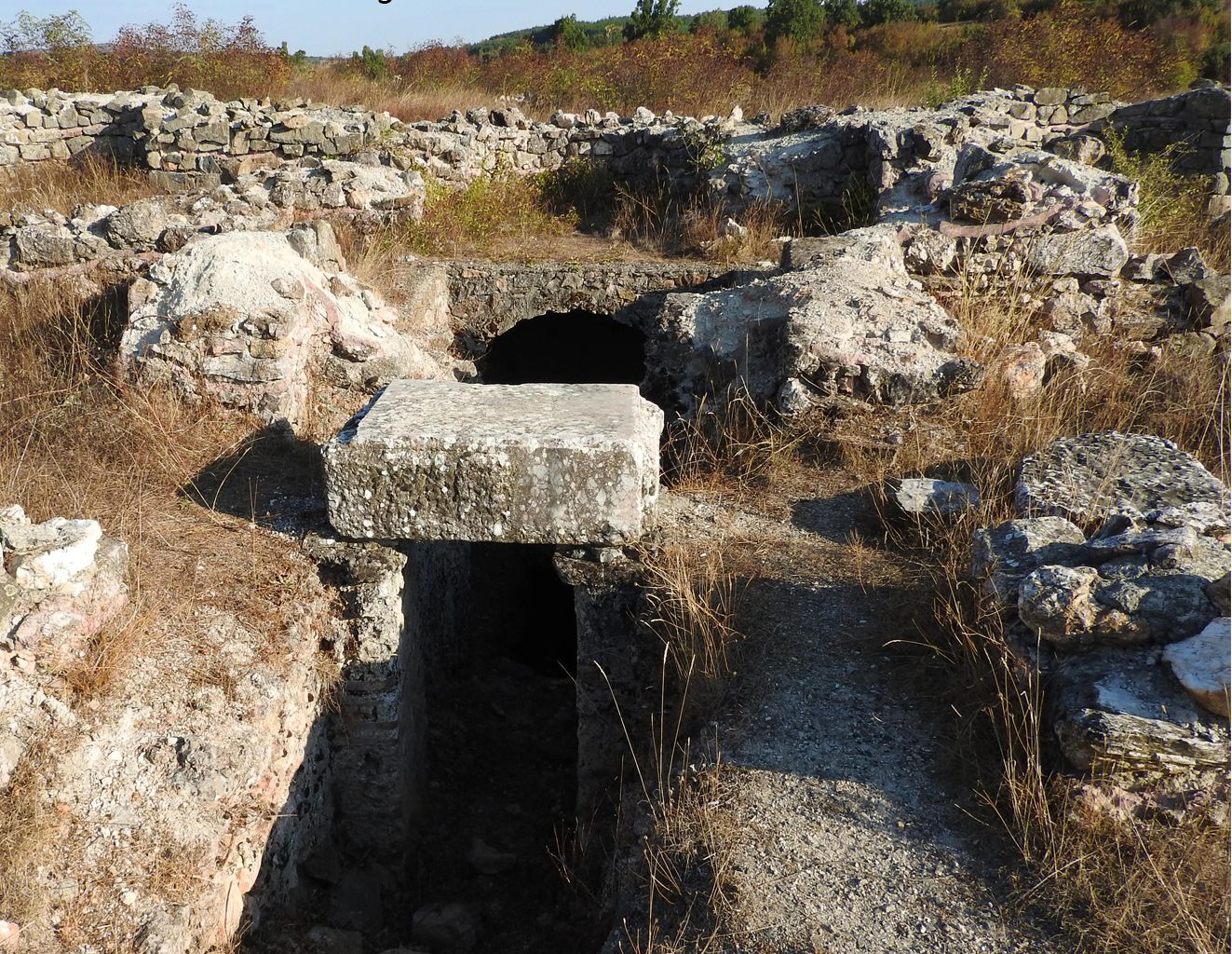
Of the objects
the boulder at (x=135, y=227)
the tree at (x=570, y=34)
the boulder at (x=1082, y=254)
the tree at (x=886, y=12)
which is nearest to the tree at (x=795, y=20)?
the tree at (x=886, y=12)

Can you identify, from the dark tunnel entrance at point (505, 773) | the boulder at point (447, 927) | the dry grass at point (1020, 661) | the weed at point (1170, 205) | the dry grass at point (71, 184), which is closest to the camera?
the dry grass at point (1020, 661)

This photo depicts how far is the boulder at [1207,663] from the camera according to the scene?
2.32 meters

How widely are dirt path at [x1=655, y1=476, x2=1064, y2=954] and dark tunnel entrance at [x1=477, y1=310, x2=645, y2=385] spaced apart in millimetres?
4715

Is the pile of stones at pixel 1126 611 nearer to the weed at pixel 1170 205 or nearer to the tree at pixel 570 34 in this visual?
the weed at pixel 1170 205

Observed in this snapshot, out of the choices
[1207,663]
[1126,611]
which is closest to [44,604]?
[1126,611]

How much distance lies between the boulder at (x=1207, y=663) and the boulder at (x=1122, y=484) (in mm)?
837

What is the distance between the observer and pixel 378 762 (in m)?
3.85

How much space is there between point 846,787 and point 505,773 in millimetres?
2187

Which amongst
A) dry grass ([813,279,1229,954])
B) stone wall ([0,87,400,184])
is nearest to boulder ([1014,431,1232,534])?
dry grass ([813,279,1229,954])

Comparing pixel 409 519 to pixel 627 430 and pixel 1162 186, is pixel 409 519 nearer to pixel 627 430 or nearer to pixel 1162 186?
pixel 627 430

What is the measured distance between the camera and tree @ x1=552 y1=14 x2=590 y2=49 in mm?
19062

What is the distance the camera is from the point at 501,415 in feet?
11.7

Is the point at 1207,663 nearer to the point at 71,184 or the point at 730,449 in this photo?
the point at 730,449

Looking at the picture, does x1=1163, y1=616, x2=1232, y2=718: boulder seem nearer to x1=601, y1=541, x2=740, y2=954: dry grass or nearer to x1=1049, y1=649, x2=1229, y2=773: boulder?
x1=1049, y1=649, x2=1229, y2=773: boulder
